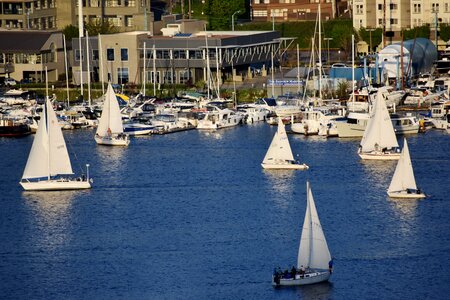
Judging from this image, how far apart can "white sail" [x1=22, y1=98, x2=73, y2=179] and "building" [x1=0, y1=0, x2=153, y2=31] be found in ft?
137

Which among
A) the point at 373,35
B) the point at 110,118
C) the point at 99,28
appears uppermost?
the point at 99,28

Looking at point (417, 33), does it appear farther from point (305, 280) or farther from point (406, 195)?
point (305, 280)

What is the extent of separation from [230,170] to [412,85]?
25803 mm

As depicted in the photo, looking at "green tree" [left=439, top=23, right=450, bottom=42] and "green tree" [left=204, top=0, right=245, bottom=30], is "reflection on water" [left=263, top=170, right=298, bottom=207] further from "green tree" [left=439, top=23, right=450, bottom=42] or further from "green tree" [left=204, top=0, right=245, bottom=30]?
"green tree" [left=204, top=0, right=245, bottom=30]

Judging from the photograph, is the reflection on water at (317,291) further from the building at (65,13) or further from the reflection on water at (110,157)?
the building at (65,13)


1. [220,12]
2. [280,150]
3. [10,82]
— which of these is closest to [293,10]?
[220,12]

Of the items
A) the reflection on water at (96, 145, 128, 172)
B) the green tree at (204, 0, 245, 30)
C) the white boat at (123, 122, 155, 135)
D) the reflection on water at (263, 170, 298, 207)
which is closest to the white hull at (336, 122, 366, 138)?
the white boat at (123, 122, 155, 135)

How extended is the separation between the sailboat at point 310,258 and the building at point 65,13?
185 feet

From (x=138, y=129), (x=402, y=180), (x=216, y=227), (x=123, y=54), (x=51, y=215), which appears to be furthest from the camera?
(x=123, y=54)

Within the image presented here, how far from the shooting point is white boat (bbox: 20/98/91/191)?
5647cm

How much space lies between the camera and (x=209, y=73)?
81188 millimetres

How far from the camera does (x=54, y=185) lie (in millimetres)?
56531

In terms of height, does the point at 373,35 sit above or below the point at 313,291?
above

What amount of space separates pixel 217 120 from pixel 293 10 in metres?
34.4
